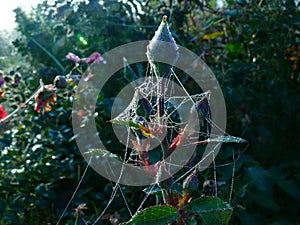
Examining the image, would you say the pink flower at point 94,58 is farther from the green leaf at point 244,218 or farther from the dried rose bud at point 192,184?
the dried rose bud at point 192,184

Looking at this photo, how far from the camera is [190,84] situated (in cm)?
123

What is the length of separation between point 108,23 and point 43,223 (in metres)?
0.67

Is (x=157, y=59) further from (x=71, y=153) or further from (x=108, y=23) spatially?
(x=108, y=23)

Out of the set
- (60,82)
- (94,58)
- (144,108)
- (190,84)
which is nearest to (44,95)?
(60,82)

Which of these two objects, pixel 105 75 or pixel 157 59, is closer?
pixel 157 59

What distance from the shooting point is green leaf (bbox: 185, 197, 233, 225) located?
39cm

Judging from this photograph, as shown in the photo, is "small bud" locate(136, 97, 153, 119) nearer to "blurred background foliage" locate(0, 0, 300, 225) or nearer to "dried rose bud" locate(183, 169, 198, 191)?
"dried rose bud" locate(183, 169, 198, 191)

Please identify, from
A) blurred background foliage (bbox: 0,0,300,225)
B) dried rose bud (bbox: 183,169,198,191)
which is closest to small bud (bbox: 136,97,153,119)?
dried rose bud (bbox: 183,169,198,191)

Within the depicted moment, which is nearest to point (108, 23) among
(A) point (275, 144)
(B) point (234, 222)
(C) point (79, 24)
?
(C) point (79, 24)

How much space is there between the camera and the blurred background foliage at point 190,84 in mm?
928

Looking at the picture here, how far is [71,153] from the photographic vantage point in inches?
42.1

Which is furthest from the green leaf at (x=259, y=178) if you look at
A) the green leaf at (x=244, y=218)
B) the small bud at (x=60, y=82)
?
the small bud at (x=60, y=82)

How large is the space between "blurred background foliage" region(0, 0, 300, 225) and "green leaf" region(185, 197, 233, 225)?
0.36 m

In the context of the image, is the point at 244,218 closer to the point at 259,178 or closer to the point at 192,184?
the point at 259,178
